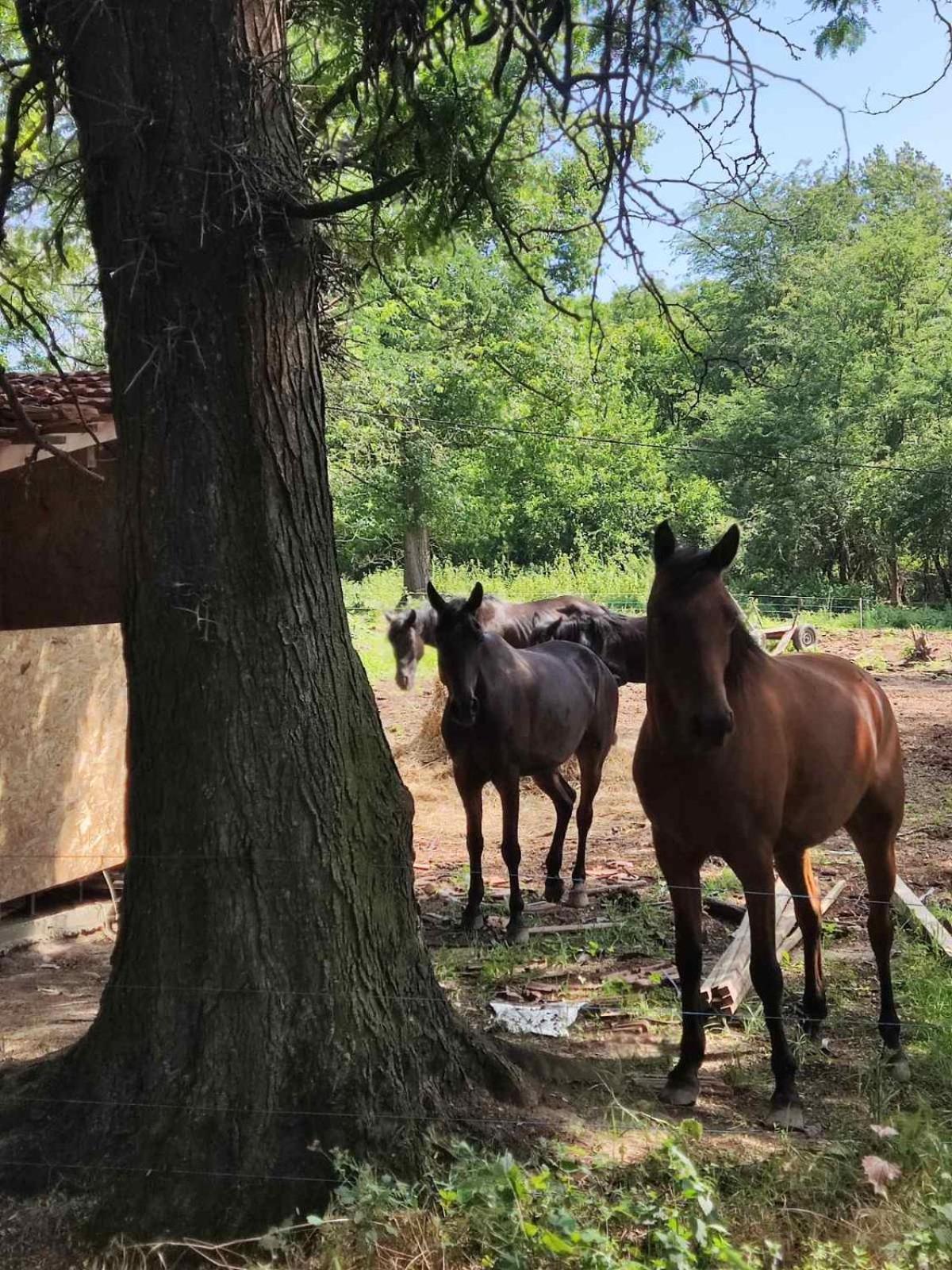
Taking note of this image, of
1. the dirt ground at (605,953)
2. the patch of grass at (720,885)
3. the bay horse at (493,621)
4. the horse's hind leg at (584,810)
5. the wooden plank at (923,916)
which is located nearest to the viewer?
the dirt ground at (605,953)

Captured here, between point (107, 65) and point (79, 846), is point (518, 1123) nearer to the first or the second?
point (107, 65)

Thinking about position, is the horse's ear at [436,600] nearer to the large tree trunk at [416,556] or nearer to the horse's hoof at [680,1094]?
the horse's hoof at [680,1094]

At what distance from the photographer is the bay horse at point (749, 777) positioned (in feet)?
11.5

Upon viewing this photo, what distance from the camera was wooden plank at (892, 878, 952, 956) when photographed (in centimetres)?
530

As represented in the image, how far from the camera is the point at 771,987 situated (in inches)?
146

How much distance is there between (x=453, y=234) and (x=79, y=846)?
4916mm

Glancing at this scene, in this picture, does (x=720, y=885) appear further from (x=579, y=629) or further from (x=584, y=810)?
(x=579, y=629)

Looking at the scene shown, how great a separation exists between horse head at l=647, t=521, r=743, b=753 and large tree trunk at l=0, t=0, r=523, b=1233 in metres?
1.18

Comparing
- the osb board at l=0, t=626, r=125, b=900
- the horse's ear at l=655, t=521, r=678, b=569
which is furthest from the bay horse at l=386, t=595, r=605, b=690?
the horse's ear at l=655, t=521, r=678, b=569

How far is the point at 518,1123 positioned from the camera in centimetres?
325

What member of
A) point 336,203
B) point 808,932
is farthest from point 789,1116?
point 336,203

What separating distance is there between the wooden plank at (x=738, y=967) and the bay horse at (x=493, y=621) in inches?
Result: 186

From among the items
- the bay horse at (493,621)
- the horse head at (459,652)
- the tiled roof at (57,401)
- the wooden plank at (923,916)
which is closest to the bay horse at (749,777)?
the wooden plank at (923,916)

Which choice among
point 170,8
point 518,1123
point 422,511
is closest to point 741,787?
point 518,1123
